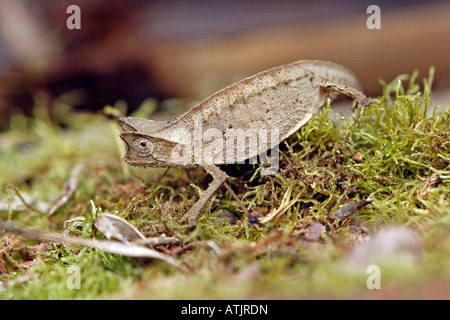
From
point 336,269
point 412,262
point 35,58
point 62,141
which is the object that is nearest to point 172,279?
point 336,269

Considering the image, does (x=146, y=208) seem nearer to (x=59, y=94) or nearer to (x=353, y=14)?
(x=59, y=94)

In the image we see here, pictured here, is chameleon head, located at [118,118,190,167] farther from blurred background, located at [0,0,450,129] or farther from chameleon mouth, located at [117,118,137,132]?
blurred background, located at [0,0,450,129]

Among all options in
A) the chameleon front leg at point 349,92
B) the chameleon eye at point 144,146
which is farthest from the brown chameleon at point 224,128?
the chameleon front leg at point 349,92

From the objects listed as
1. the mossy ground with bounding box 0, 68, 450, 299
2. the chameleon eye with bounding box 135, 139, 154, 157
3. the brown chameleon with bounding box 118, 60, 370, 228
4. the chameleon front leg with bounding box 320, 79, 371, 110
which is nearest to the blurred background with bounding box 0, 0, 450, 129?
the chameleon front leg with bounding box 320, 79, 371, 110

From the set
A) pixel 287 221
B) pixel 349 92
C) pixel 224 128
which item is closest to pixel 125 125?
pixel 224 128

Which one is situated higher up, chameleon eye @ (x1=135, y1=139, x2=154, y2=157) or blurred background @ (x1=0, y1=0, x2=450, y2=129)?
blurred background @ (x1=0, y1=0, x2=450, y2=129)
